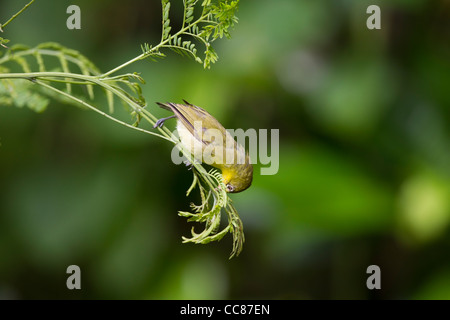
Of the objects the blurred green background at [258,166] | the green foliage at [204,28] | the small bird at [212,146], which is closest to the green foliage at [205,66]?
the green foliage at [204,28]

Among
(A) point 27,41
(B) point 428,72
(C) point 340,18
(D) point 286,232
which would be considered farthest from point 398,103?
(A) point 27,41

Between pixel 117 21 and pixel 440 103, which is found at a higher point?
pixel 117 21

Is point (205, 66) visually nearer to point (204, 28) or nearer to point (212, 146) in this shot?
point (204, 28)

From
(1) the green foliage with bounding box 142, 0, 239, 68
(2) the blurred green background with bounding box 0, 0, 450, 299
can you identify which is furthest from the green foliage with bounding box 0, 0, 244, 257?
(2) the blurred green background with bounding box 0, 0, 450, 299

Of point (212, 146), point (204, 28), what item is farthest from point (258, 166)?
point (204, 28)

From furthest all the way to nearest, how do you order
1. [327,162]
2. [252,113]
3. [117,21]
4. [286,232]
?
[117,21]
[252,113]
[327,162]
[286,232]

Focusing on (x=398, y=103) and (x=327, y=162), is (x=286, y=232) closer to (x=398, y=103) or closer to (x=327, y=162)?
(x=327, y=162)
